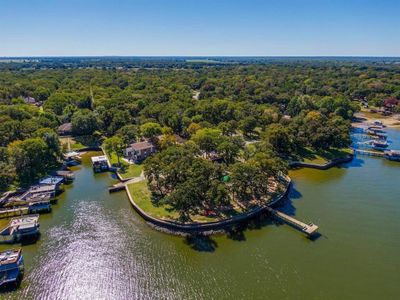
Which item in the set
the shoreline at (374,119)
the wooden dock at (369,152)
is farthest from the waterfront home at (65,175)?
the shoreline at (374,119)

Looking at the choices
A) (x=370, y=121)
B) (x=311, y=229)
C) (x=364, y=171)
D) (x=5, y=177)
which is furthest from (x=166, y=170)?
(x=370, y=121)

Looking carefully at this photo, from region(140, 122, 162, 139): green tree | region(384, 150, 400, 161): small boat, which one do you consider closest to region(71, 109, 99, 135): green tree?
region(140, 122, 162, 139): green tree

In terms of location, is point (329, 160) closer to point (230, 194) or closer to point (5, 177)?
point (230, 194)

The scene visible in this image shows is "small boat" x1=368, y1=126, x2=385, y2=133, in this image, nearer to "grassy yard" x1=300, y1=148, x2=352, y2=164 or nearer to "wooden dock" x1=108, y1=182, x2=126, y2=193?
"grassy yard" x1=300, y1=148, x2=352, y2=164

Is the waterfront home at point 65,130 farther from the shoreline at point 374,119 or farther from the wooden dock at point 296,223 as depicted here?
the shoreline at point 374,119

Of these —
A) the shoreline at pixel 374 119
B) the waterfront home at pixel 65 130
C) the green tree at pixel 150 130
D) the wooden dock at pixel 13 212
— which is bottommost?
the shoreline at pixel 374 119
